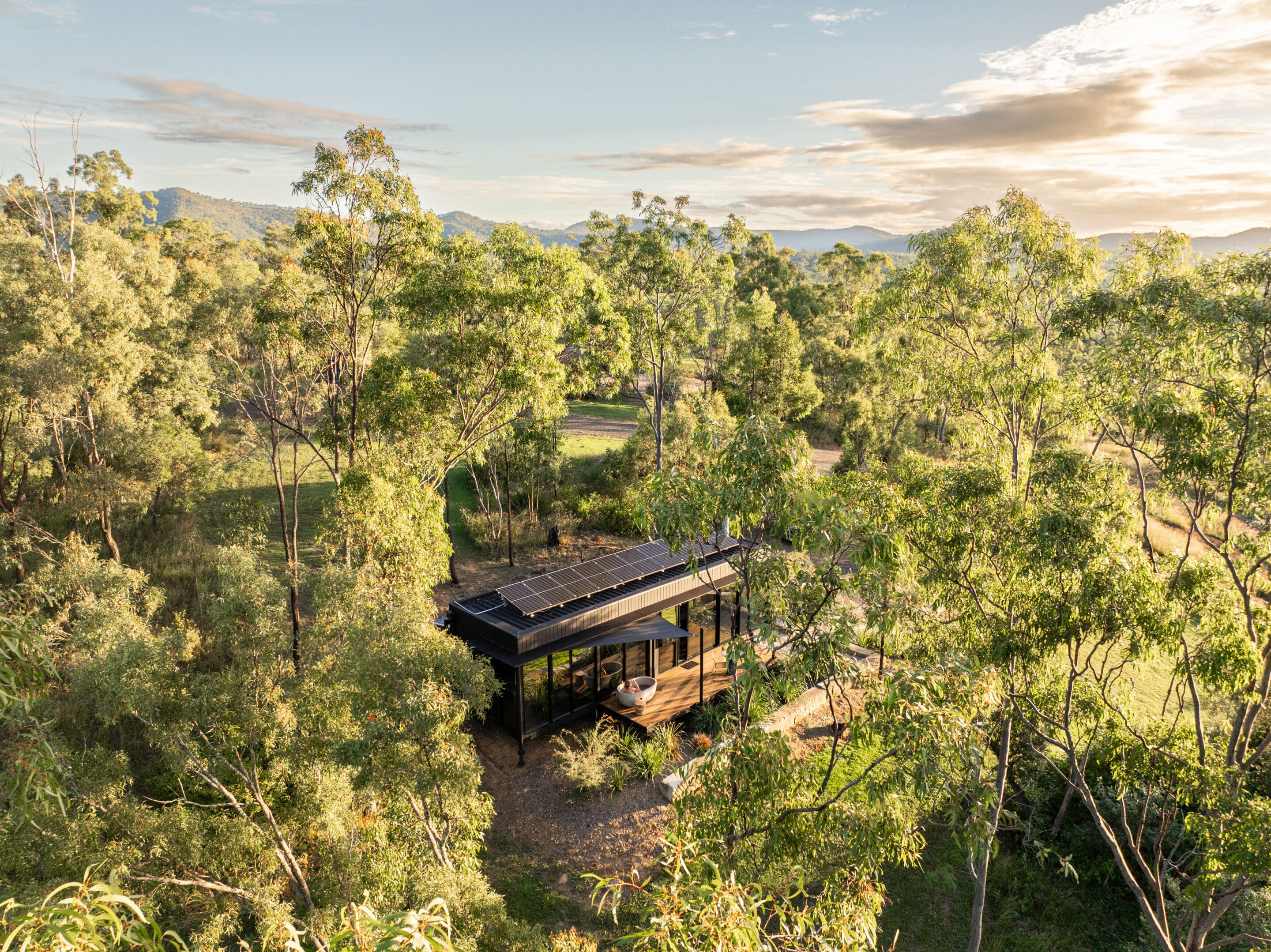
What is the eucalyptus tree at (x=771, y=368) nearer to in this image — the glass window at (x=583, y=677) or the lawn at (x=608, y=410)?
the lawn at (x=608, y=410)

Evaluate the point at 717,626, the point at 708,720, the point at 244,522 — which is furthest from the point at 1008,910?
the point at 244,522

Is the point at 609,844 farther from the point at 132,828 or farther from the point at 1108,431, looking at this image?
A: the point at 1108,431

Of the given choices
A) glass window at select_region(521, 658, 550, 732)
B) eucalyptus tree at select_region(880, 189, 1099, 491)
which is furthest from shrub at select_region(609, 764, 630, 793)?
eucalyptus tree at select_region(880, 189, 1099, 491)

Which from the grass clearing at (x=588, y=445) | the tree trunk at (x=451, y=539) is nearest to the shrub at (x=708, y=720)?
the tree trunk at (x=451, y=539)

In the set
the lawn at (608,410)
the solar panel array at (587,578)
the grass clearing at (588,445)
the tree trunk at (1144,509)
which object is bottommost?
the solar panel array at (587,578)

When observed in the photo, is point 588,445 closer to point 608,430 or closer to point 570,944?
point 608,430

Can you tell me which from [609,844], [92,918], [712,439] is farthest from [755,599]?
[609,844]
